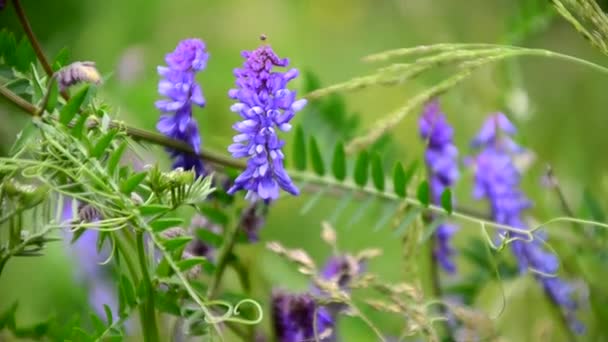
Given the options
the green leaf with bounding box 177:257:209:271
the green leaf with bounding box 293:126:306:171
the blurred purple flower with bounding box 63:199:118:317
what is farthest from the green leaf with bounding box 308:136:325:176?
the blurred purple flower with bounding box 63:199:118:317

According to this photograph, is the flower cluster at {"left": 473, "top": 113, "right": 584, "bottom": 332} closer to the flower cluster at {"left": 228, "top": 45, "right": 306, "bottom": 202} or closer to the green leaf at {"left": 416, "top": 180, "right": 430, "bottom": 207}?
the green leaf at {"left": 416, "top": 180, "right": 430, "bottom": 207}

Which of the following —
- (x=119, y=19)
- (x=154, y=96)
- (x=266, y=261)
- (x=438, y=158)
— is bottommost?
(x=266, y=261)

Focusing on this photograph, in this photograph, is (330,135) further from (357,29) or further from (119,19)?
(357,29)

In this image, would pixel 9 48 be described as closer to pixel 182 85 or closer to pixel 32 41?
pixel 32 41

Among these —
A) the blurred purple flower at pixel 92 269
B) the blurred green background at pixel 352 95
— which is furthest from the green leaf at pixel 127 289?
the blurred purple flower at pixel 92 269

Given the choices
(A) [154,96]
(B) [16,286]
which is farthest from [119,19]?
(B) [16,286]

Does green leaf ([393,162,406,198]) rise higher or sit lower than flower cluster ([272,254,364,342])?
higher

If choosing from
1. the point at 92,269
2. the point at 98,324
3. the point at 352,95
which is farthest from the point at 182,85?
the point at 352,95
